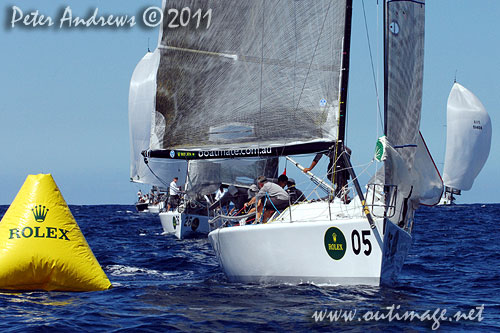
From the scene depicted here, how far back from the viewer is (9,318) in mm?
7781

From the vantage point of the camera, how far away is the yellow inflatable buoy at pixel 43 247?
902 cm

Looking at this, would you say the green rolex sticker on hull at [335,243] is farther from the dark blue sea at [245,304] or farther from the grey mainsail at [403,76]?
the grey mainsail at [403,76]

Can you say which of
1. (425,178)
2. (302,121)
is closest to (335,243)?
(425,178)

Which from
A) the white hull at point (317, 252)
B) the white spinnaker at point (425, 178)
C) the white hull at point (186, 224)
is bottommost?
the white hull at point (186, 224)

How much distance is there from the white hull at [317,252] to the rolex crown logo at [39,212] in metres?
2.86

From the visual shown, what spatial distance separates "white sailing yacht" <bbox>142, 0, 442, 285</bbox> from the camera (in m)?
10.0

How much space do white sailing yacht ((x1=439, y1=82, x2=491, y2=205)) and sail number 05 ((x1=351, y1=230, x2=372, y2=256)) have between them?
3358cm

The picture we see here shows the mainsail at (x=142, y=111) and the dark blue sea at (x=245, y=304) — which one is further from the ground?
the mainsail at (x=142, y=111)

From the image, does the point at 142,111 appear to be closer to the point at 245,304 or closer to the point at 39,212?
the point at 39,212

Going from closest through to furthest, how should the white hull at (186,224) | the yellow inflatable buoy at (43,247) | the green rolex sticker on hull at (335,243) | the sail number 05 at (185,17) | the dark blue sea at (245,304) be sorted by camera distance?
the dark blue sea at (245,304) < the yellow inflatable buoy at (43,247) < the green rolex sticker on hull at (335,243) < the sail number 05 at (185,17) < the white hull at (186,224)

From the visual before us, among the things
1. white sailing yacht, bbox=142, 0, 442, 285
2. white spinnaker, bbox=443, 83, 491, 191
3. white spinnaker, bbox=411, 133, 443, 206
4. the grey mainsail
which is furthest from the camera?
white spinnaker, bbox=443, 83, 491, 191

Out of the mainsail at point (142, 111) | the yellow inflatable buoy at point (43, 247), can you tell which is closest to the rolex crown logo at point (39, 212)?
the yellow inflatable buoy at point (43, 247)

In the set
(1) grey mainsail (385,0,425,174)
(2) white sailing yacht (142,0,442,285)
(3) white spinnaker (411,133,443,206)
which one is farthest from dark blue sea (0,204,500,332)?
(1) grey mainsail (385,0,425,174)

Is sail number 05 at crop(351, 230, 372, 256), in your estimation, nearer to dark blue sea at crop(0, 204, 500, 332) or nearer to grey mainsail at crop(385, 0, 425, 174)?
dark blue sea at crop(0, 204, 500, 332)
